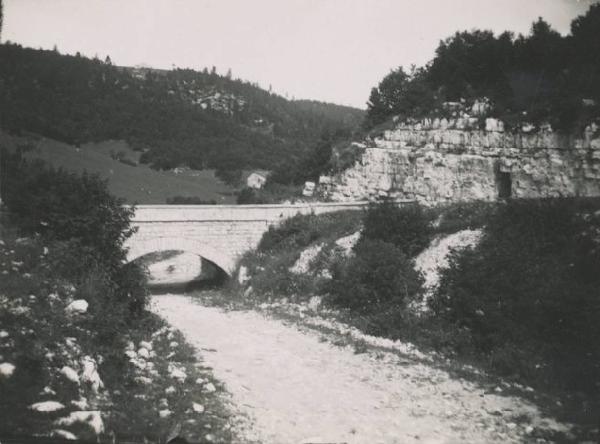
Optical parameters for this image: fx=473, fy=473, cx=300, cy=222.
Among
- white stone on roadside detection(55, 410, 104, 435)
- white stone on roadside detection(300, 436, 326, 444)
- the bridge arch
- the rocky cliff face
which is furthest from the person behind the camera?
the rocky cliff face

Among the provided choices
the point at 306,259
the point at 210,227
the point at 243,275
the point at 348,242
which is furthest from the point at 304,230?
the point at 210,227

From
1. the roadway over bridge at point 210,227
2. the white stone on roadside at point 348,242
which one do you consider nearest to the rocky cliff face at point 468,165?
the roadway over bridge at point 210,227

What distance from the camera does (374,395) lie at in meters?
9.65

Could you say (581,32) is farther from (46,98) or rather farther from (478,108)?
(46,98)

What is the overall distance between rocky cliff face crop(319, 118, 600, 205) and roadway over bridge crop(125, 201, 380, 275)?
7024 millimetres

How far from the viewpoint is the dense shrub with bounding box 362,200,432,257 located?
17.9 m

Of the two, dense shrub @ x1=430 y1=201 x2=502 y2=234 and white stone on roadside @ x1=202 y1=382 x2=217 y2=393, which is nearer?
white stone on roadside @ x1=202 y1=382 x2=217 y2=393

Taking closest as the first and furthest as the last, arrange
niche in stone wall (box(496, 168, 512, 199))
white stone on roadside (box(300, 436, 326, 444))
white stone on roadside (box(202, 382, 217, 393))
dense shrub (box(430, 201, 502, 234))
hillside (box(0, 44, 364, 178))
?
1. white stone on roadside (box(300, 436, 326, 444))
2. white stone on roadside (box(202, 382, 217, 393))
3. dense shrub (box(430, 201, 502, 234))
4. niche in stone wall (box(496, 168, 512, 199))
5. hillside (box(0, 44, 364, 178))

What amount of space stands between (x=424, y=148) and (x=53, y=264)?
25.7 meters

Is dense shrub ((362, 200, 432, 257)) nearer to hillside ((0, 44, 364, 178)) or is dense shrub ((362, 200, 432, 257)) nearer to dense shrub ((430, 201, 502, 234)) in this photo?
dense shrub ((430, 201, 502, 234))

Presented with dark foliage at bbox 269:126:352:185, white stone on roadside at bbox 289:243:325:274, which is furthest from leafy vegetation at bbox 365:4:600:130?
white stone on roadside at bbox 289:243:325:274

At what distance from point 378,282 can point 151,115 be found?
2897 inches

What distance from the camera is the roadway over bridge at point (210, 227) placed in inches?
838

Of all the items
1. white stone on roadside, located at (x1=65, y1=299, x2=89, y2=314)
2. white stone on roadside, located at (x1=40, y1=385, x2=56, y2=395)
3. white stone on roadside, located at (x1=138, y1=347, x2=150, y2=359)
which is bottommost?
white stone on roadside, located at (x1=138, y1=347, x2=150, y2=359)
